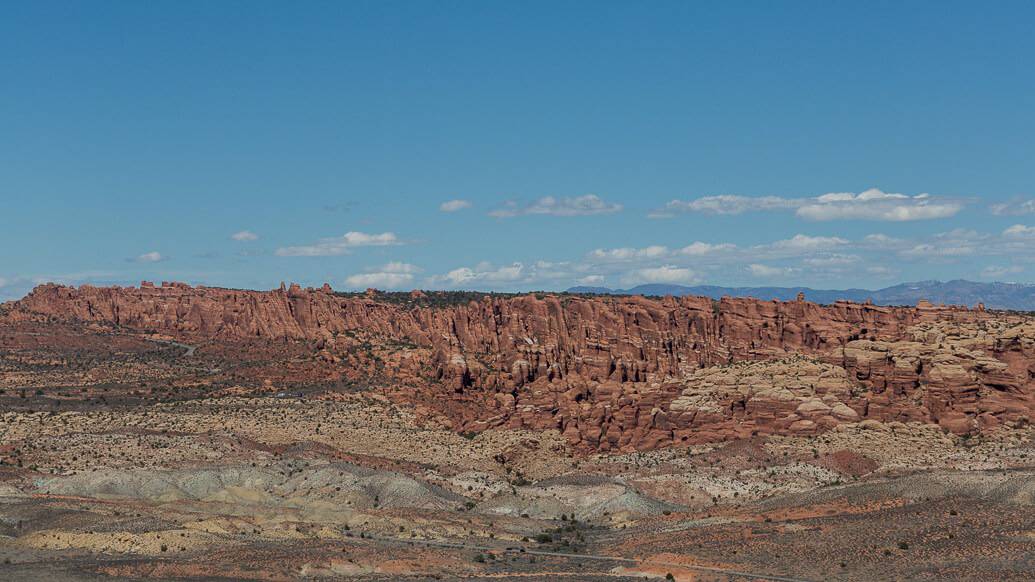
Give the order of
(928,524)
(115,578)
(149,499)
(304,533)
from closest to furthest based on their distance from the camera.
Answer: (115,578) → (928,524) → (304,533) → (149,499)

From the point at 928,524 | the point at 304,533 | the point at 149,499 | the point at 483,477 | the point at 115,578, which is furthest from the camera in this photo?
the point at 483,477

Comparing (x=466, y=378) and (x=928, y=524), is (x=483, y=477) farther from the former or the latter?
(x=928, y=524)

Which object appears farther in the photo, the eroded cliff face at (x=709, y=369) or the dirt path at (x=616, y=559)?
the eroded cliff face at (x=709, y=369)

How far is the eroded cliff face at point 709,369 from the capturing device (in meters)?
107

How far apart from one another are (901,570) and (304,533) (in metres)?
38.4

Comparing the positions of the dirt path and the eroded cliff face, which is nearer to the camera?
the dirt path

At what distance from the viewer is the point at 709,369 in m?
117

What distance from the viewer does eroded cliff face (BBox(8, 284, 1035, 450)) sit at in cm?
10669

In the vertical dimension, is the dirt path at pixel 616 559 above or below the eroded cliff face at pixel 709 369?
below

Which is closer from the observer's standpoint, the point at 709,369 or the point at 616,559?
the point at 616,559

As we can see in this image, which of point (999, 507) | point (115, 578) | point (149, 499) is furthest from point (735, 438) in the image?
point (115, 578)

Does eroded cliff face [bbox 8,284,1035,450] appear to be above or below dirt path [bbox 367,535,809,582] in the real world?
above

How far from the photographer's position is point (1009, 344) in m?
108

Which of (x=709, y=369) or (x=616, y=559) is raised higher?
(x=709, y=369)
